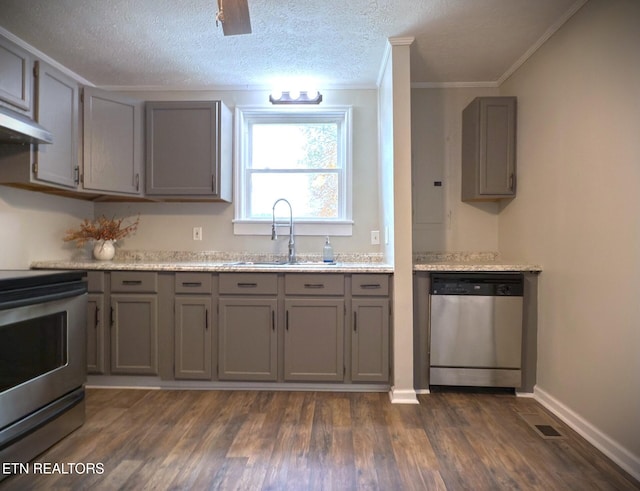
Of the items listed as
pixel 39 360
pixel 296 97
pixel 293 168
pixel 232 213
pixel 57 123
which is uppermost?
pixel 296 97

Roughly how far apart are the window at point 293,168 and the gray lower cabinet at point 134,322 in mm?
952

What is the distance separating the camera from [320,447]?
182 cm

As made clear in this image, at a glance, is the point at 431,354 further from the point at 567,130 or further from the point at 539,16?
the point at 539,16

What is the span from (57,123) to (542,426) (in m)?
3.66

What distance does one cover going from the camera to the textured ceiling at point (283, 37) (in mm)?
2053

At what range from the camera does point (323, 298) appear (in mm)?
2488

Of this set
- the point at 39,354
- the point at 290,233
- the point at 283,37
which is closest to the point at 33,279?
the point at 39,354

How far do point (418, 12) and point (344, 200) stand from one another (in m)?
1.48

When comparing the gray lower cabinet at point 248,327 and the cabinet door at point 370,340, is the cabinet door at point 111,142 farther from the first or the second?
the cabinet door at point 370,340

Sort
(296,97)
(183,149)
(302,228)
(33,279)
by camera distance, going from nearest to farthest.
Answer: (33,279) → (183,149) → (296,97) → (302,228)

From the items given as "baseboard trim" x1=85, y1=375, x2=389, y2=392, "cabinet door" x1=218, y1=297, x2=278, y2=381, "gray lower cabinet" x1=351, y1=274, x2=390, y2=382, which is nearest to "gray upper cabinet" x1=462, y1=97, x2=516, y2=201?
"gray lower cabinet" x1=351, y1=274, x2=390, y2=382

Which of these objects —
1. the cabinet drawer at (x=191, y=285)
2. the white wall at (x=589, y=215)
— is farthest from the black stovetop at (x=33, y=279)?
the white wall at (x=589, y=215)

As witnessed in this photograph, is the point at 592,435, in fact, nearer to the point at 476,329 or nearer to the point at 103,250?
the point at 476,329

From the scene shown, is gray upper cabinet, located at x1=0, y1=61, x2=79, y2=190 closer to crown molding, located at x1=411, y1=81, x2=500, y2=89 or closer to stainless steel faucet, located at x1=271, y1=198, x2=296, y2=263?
stainless steel faucet, located at x1=271, y1=198, x2=296, y2=263
